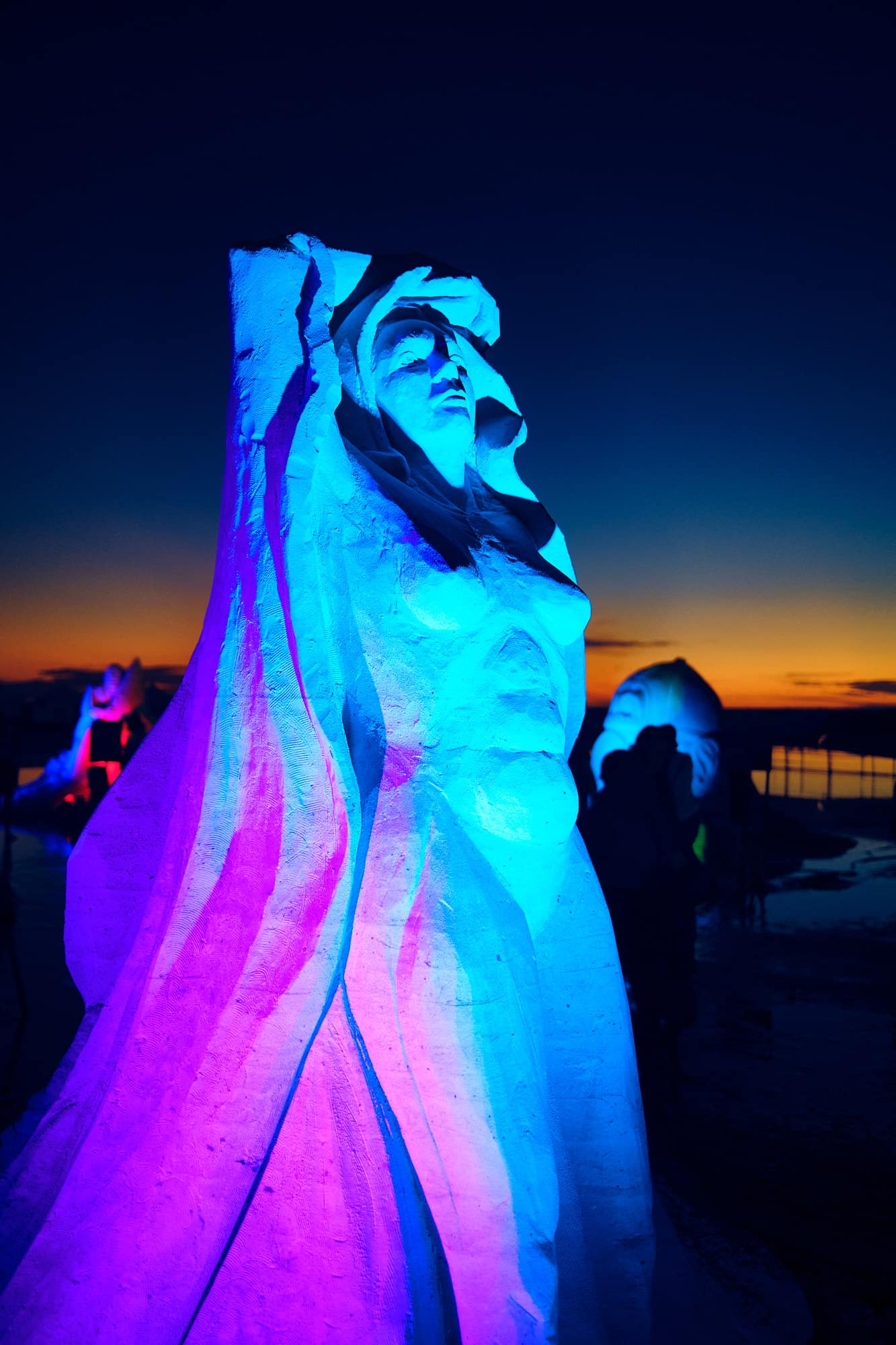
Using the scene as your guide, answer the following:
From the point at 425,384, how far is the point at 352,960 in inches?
61.2

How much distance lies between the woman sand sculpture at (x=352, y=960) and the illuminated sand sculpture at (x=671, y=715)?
29.9 feet

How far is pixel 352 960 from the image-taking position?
2.39 m

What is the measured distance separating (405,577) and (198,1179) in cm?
150

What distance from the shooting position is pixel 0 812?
659 inches

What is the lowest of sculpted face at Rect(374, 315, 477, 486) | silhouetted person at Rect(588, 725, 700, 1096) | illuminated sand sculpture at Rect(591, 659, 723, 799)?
silhouetted person at Rect(588, 725, 700, 1096)

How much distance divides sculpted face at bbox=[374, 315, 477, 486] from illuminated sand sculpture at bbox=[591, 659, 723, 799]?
917cm

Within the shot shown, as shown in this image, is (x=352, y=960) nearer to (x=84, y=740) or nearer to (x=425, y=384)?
(x=425, y=384)

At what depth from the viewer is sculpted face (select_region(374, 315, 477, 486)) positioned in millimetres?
2703

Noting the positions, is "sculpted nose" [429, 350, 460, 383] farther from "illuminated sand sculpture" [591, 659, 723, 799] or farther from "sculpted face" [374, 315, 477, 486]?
"illuminated sand sculpture" [591, 659, 723, 799]

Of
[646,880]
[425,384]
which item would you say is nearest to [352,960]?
[425,384]

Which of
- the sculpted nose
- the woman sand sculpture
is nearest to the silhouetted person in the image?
the woman sand sculpture

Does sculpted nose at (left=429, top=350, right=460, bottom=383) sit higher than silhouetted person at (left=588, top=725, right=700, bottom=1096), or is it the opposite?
sculpted nose at (left=429, top=350, right=460, bottom=383)

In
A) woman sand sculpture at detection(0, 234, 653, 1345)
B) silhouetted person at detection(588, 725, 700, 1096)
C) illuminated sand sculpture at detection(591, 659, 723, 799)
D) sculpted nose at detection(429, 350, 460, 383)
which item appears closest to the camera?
woman sand sculpture at detection(0, 234, 653, 1345)

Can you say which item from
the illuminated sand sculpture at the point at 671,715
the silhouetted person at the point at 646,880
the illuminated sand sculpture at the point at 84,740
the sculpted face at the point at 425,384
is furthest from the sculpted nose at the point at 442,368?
the illuminated sand sculpture at the point at 84,740
